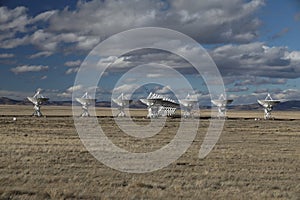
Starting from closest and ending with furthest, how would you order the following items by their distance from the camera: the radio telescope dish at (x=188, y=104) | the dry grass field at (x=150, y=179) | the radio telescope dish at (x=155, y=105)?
the dry grass field at (x=150, y=179)
the radio telescope dish at (x=155, y=105)
the radio telescope dish at (x=188, y=104)

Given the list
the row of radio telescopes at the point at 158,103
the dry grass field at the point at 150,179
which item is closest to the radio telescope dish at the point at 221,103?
the row of radio telescopes at the point at 158,103

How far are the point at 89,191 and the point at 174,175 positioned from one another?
5067mm

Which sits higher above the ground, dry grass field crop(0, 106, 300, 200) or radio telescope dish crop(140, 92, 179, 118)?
radio telescope dish crop(140, 92, 179, 118)

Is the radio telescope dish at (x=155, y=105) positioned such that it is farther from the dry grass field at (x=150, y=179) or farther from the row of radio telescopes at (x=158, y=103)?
the dry grass field at (x=150, y=179)

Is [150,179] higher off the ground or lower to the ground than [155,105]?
lower

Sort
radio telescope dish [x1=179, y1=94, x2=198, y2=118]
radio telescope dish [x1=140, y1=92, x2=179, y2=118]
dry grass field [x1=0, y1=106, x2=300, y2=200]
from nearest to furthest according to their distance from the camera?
1. dry grass field [x1=0, y1=106, x2=300, y2=200]
2. radio telescope dish [x1=140, y1=92, x2=179, y2=118]
3. radio telescope dish [x1=179, y1=94, x2=198, y2=118]

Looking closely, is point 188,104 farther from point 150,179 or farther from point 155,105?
point 150,179

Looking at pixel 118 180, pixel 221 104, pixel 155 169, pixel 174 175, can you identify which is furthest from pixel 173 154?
pixel 221 104

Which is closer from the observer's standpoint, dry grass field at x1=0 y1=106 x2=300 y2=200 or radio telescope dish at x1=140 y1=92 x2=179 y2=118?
dry grass field at x1=0 y1=106 x2=300 y2=200

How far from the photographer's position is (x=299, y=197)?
1391 cm

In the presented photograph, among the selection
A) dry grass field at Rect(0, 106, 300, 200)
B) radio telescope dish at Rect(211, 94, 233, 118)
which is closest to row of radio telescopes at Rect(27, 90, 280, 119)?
radio telescope dish at Rect(211, 94, 233, 118)

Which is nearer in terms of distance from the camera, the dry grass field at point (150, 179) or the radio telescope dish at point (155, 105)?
the dry grass field at point (150, 179)

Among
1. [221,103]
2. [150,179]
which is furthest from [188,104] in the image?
[150,179]

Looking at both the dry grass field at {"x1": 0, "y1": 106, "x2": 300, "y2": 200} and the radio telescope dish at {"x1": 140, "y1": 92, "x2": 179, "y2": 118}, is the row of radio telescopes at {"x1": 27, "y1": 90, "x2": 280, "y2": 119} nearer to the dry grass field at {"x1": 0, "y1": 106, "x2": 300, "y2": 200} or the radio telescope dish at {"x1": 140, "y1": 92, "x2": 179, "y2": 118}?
the radio telescope dish at {"x1": 140, "y1": 92, "x2": 179, "y2": 118}
